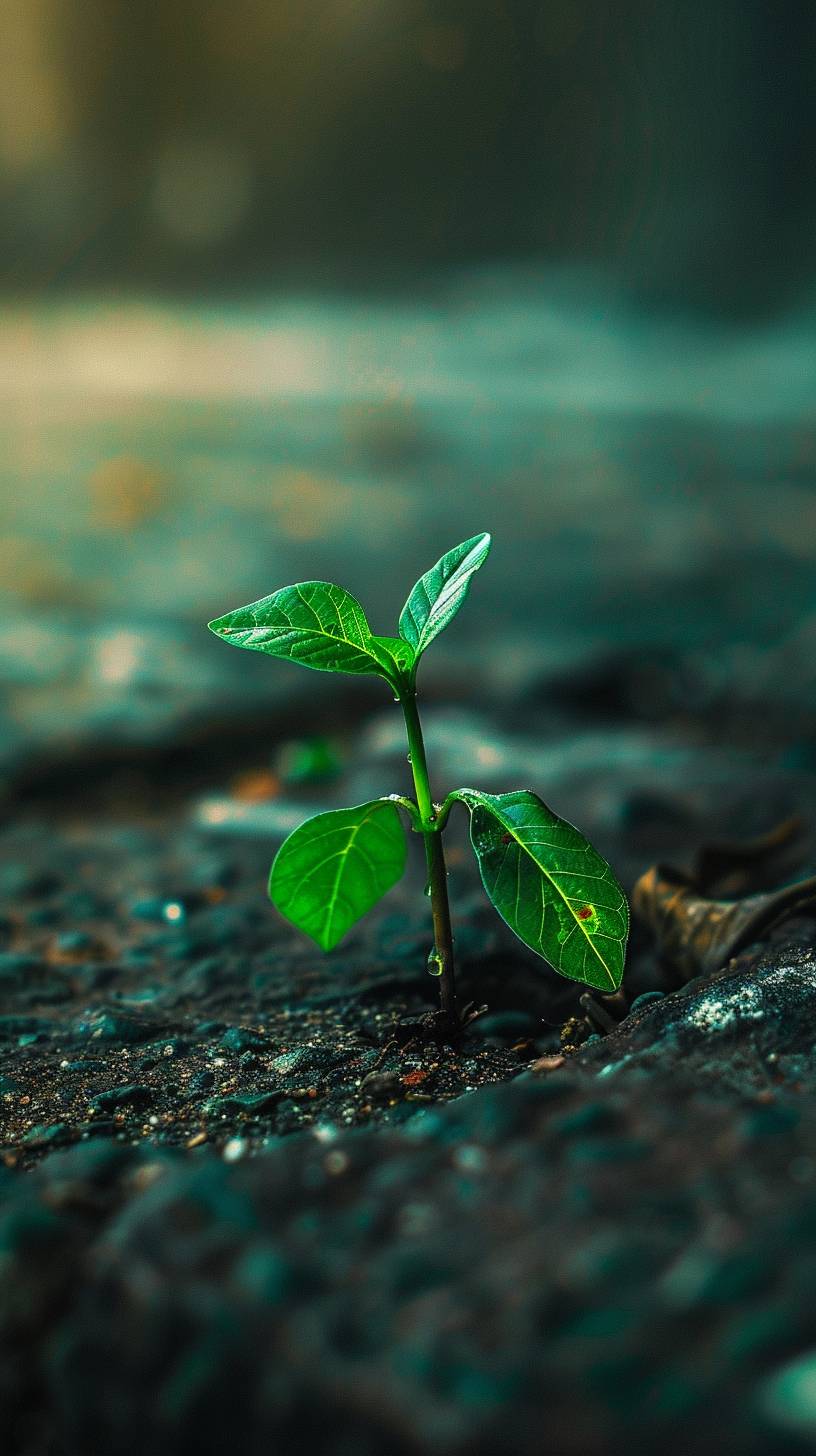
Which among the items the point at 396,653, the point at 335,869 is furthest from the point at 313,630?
the point at 335,869

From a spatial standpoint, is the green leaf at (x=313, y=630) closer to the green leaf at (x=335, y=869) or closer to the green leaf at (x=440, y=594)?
the green leaf at (x=440, y=594)

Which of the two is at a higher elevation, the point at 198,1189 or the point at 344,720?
the point at 198,1189

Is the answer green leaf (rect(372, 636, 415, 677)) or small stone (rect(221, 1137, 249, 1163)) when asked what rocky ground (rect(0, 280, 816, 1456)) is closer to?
small stone (rect(221, 1137, 249, 1163))

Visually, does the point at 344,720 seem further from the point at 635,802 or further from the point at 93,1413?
the point at 93,1413

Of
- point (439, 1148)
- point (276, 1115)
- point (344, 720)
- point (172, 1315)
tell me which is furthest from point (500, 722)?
point (172, 1315)

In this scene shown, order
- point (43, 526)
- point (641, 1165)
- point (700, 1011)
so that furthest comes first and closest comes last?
point (43, 526), point (700, 1011), point (641, 1165)

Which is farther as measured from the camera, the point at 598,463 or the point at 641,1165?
the point at 598,463

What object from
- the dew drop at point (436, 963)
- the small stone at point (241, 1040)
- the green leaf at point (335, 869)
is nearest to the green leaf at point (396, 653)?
the green leaf at point (335, 869)
